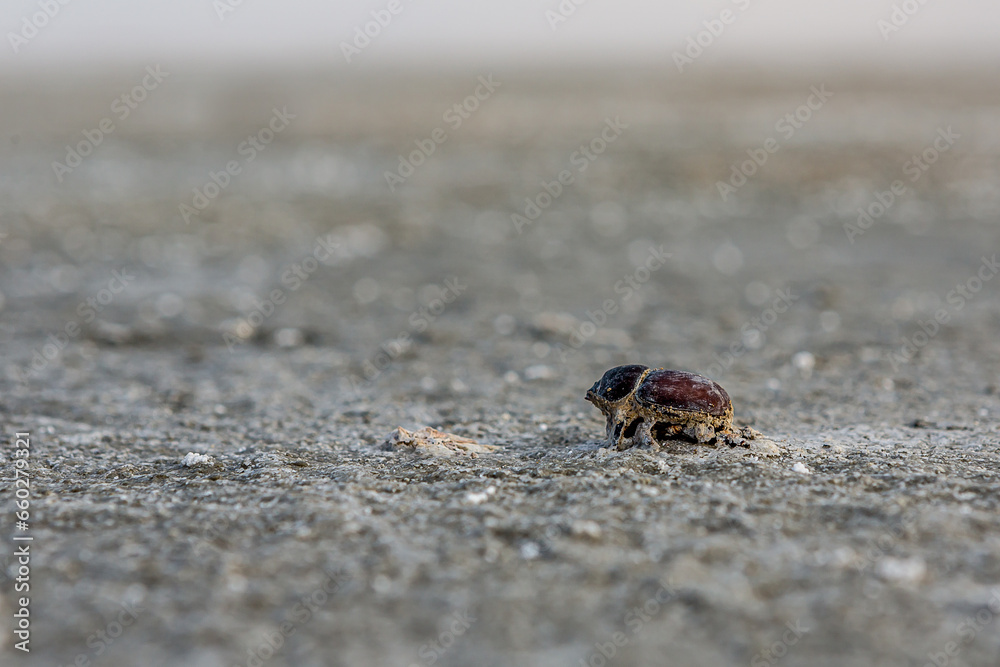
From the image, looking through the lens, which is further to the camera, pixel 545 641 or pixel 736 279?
pixel 736 279

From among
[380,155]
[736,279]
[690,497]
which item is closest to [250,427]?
[690,497]

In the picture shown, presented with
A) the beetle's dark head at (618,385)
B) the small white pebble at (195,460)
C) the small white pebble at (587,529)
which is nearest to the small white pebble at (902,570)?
the small white pebble at (587,529)

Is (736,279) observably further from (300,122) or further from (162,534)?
(300,122)

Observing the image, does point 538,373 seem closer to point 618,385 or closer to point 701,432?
point 618,385

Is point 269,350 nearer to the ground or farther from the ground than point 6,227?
nearer to the ground

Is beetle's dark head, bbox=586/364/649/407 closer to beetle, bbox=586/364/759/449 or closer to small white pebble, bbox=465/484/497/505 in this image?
beetle, bbox=586/364/759/449

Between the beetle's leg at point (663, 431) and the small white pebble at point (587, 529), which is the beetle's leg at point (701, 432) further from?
the small white pebble at point (587, 529)
